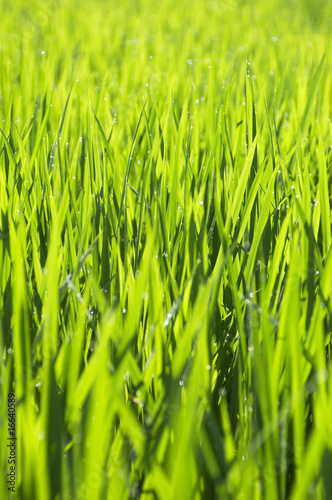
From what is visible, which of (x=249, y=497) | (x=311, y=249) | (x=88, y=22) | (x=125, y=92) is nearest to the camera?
(x=249, y=497)

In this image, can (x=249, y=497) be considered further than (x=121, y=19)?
No

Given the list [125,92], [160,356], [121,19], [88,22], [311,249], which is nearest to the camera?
[160,356]

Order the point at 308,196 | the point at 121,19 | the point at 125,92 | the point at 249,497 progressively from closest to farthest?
the point at 249,497 < the point at 308,196 < the point at 125,92 < the point at 121,19

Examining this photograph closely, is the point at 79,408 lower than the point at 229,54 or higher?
lower

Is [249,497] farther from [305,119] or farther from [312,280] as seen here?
[305,119]

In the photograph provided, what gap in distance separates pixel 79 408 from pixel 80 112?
99 cm

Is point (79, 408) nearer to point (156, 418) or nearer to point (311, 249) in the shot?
point (156, 418)

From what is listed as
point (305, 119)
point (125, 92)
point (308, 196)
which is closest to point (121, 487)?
point (308, 196)

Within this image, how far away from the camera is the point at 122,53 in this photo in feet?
8.23

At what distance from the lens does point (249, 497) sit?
→ 41 centimetres

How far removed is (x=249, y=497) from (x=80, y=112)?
1.12 m

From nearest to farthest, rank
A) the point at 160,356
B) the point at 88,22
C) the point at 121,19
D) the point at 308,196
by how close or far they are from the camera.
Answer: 1. the point at 160,356
2. the point at 308,196
3. the point at 88,22
4. the point at 121,19

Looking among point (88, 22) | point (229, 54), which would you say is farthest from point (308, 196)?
point (88, 22)

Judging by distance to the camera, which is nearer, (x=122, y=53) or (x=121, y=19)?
(x=122, y=53)
